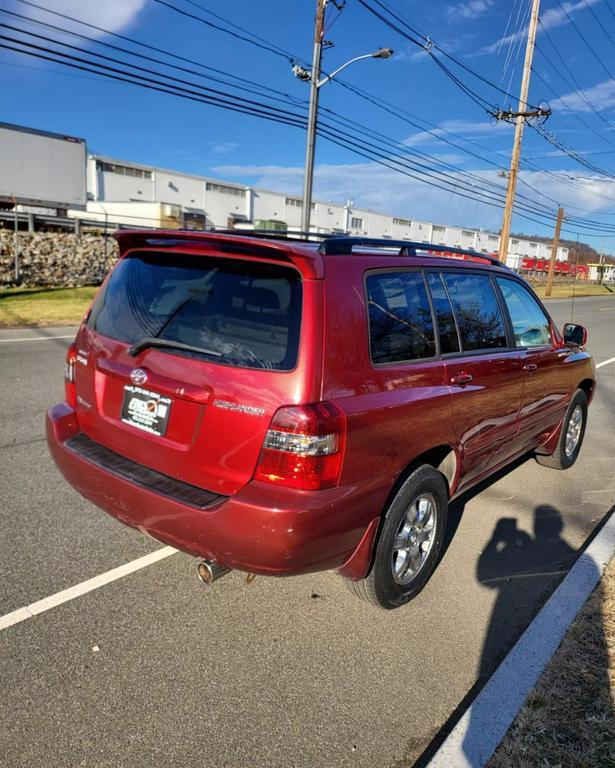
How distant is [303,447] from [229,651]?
3.46ft

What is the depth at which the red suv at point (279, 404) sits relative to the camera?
7.68ft

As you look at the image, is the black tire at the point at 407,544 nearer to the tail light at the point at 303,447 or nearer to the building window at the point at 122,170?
the tail light at the point at 303,447

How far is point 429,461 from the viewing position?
10.1 feet

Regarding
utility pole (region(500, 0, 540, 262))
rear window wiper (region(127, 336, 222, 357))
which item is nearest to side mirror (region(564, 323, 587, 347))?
rear window wiper (region(127, 336, 222, 357))

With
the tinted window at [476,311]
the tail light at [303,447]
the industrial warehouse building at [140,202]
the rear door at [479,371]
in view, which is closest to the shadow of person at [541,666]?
the rear door at [479,371]

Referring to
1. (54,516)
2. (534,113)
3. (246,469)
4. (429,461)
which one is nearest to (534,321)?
(429,461)

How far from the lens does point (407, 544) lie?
2.97 m

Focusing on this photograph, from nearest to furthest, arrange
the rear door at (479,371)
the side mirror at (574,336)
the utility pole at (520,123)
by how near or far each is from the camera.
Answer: the rear door at (479,371) < the side mirror at (574,336) < the utility pole at (520,123)

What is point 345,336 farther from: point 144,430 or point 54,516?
point 54,516

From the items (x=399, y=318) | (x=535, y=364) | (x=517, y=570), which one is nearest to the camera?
(x=399, y=318)

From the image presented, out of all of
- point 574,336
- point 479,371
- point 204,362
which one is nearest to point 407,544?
point 479,371

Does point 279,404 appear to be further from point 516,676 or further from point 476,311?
point 476,311

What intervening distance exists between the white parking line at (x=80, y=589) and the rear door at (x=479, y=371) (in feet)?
6.20

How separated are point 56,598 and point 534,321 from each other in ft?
12.1
